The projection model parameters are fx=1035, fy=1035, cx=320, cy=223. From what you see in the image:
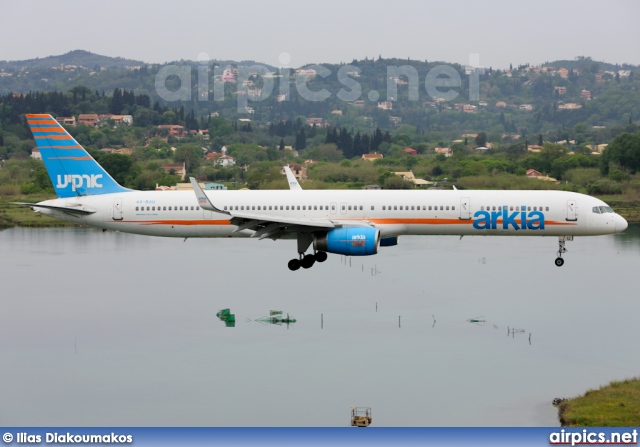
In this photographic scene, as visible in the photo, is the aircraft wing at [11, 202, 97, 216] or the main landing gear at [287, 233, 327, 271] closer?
the main landing gear at [287, 233, 327, 271]

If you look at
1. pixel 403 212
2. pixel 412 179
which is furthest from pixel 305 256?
pixel 412 179

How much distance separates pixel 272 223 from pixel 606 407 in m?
22.9

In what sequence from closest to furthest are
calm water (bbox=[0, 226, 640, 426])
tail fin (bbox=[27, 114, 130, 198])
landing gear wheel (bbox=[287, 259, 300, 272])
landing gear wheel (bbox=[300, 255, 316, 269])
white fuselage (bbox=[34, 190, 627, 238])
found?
1. calm water (bbox=[0, 226, 640, 426])
2. white fuselage (bbox=[34, 190, 627, 238])
3. landing gear wheel (bbox=[287, 259, 300, 272])
4. landing gear wheel (bbox=[300, 255, 316, 269])
5. tail fin (bbox=[27, 114, 130, 198])

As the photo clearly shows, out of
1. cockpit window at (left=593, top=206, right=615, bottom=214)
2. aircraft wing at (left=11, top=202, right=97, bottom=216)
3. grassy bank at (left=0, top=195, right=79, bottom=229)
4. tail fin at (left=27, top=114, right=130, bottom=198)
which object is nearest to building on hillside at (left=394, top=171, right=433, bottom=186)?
grassy bank at (left=0, top=195, right=79, bottom=229)

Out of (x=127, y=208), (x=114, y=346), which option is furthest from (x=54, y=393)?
(x=127, y=208)

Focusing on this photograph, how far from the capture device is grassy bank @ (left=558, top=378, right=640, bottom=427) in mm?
51688

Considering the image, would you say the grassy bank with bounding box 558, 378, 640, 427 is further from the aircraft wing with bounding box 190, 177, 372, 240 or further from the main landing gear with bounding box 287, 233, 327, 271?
the main landing gear with bounding box 287, 233, 327, 271

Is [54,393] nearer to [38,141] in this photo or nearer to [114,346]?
[114,346]

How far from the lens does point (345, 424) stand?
179 feet

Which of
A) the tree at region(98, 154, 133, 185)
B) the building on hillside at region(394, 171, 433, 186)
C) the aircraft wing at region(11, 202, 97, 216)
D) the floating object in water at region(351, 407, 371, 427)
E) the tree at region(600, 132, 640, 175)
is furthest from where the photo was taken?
the tree at region(600, 132, 640, 175)

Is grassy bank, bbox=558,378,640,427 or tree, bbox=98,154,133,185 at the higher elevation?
tree, bbox=98,154,133,185

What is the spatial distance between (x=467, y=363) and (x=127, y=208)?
81.6ft

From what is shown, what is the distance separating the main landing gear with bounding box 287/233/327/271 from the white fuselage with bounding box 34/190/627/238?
1565mm

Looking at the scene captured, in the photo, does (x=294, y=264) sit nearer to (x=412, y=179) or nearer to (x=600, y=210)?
(x=600, y=210)
